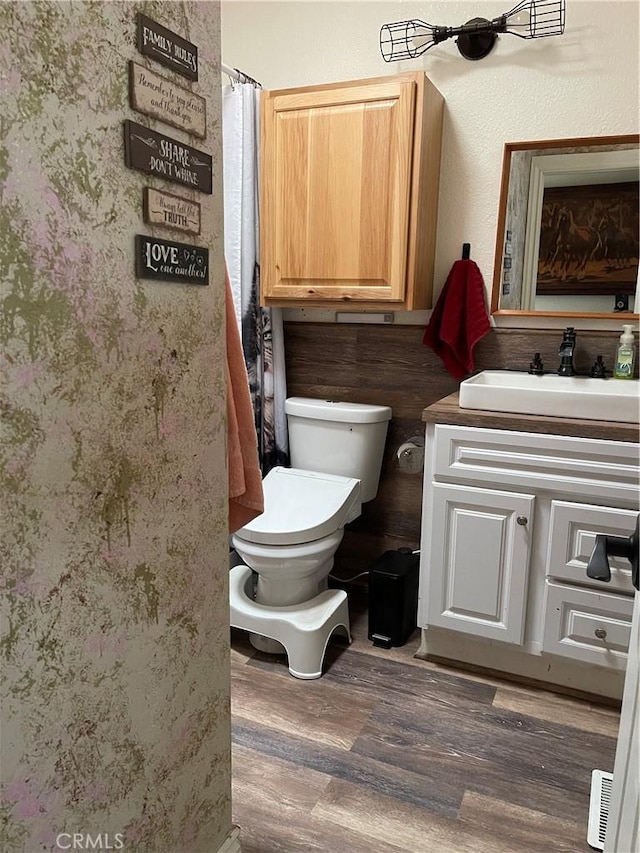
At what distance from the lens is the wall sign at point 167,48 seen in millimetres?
889

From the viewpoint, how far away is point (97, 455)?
0.90 meters

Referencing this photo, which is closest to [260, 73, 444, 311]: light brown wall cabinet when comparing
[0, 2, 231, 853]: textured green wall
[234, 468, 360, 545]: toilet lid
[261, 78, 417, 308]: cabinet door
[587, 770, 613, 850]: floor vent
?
[261, 78, 417, 308]: cabinet door

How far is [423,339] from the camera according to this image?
2361 millimetres

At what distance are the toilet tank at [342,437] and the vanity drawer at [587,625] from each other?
79 centimetres

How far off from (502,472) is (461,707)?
28.6 inches

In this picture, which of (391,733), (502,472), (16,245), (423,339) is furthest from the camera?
(423,339)

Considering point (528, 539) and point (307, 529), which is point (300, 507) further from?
point (528, 539)

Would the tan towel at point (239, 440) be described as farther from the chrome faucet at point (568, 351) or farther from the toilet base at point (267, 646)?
the chrome faucet at point (568, 351)

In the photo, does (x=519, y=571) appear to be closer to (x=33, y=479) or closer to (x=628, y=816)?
(x=628, y=816)

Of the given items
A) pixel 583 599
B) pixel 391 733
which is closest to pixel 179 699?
pixel 391 733

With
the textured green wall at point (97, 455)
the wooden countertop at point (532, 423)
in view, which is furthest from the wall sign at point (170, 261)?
the wooden countertop at point (532, 423)

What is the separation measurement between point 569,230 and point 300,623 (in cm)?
163

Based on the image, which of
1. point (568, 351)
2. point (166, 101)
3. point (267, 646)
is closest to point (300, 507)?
point (267, 646)

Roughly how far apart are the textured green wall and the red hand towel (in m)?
1.31
